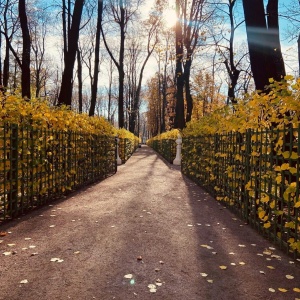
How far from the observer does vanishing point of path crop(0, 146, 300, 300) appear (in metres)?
2.97

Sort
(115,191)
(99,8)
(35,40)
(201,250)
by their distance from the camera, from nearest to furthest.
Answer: (201,250)
(115,191)
(99,8)
(35,40)

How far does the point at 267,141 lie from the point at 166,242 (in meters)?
1.96

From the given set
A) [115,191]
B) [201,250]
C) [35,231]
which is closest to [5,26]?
[115,191]

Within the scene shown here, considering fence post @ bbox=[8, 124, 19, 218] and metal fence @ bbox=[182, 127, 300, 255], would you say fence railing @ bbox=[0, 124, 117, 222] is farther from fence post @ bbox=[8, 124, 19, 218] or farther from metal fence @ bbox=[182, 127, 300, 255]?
metal fence @ bbox=[182, 127, 300, 255]

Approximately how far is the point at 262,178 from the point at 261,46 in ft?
11.2

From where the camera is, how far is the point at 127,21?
25.0m

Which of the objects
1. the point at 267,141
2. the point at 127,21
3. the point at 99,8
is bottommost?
the point at 267,141

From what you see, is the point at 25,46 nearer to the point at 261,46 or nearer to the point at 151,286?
the point at 261,46

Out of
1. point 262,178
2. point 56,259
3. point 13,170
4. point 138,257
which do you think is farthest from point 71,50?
point 138,257

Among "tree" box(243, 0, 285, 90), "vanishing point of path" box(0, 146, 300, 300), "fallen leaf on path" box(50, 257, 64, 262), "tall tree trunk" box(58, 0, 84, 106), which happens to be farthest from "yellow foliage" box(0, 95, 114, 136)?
"tree" box(243, 0, 285, 90)

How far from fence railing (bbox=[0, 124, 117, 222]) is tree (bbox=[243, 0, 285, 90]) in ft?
14.5

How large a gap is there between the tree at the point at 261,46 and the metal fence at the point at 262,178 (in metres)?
1.47

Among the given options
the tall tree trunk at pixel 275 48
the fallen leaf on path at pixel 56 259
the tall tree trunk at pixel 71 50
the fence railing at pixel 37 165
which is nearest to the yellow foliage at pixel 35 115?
the fence railing at pixel 37 165

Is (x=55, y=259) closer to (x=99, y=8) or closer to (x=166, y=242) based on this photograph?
(x=166, y=242)
